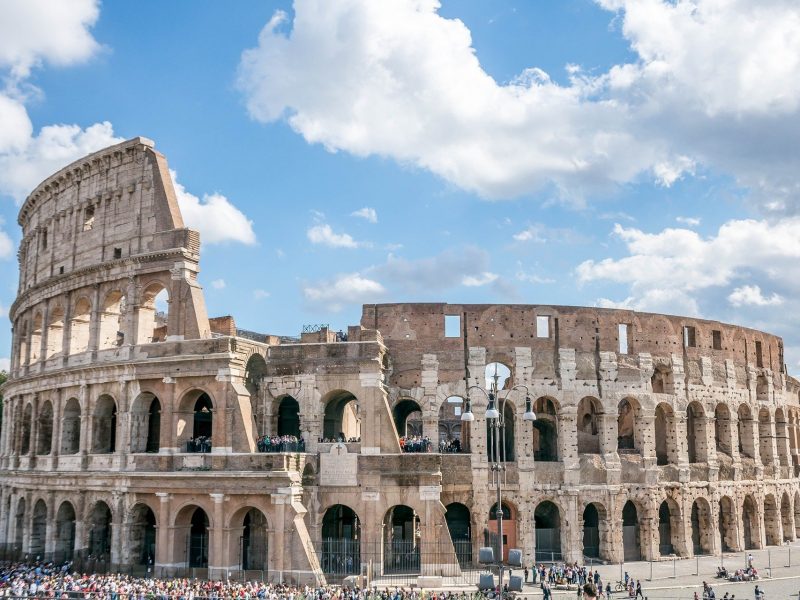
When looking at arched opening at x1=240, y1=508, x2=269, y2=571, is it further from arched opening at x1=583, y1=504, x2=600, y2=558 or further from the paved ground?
arched opening at x1=583, y1=504, x2=600, y2=558

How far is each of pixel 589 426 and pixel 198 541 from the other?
774 inches

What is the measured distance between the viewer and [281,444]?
1176 inches

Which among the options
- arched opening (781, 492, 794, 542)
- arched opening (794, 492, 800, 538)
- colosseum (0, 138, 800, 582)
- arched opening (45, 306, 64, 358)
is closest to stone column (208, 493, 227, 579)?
colosseum (0, 138, 800, 582)

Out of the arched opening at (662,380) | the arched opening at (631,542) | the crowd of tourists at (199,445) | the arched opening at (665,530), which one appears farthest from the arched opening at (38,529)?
the arched opening at (662,380)

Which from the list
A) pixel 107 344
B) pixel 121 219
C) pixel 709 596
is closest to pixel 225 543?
pixel 107 344

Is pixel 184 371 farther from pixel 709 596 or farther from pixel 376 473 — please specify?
pixel 709 596

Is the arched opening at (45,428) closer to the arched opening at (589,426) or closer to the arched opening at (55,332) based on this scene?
the arched opening at (55,332)

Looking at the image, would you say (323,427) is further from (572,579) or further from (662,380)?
(662,380)

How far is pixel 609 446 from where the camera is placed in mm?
34000

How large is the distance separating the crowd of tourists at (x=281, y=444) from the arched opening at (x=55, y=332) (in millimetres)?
12097

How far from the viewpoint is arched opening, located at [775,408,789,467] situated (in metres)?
42.4

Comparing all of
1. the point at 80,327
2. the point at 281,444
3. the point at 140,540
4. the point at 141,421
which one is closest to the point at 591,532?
the point at 281,444

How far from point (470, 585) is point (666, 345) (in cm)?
1581

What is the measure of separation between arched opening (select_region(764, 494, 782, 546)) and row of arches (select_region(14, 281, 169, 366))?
31.5 metres
